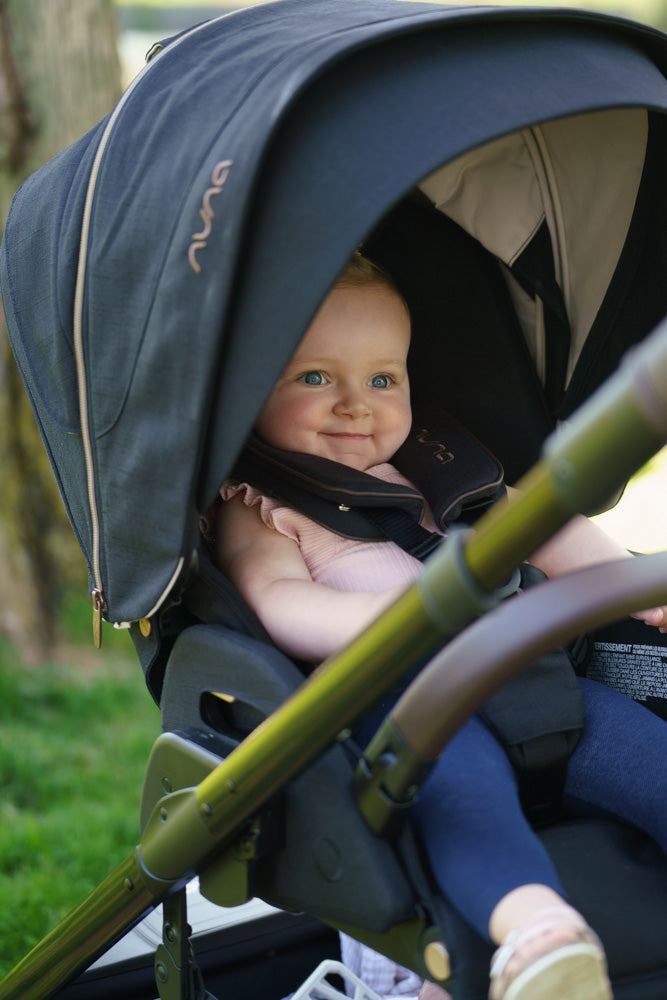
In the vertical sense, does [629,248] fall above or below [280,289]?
below

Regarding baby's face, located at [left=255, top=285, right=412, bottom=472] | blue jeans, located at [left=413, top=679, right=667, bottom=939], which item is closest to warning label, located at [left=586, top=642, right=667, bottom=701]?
blue jeans, located at [left=413, top=679, right=667, bottom=939]

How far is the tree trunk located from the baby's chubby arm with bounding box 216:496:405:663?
2337 mm

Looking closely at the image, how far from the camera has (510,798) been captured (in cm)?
148

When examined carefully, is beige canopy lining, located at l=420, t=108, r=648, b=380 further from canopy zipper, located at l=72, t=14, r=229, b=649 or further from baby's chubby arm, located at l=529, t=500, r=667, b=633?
canopy zipper, located at l=72, t=14, r=229, b=649

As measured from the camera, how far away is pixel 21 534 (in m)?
4.09

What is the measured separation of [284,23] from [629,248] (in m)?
0.74

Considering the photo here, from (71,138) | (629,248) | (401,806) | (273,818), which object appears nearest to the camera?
(401,806)

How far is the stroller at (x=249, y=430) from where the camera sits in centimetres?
127

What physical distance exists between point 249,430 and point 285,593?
0.33m

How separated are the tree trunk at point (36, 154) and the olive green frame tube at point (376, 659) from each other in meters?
2.40

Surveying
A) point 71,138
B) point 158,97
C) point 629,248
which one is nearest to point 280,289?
point 158,97

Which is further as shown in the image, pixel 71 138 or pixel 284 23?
pixel 71 138

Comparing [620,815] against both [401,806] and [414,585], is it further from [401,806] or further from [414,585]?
[414,585]

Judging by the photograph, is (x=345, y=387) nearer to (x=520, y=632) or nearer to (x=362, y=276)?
(x=362, y=276)
